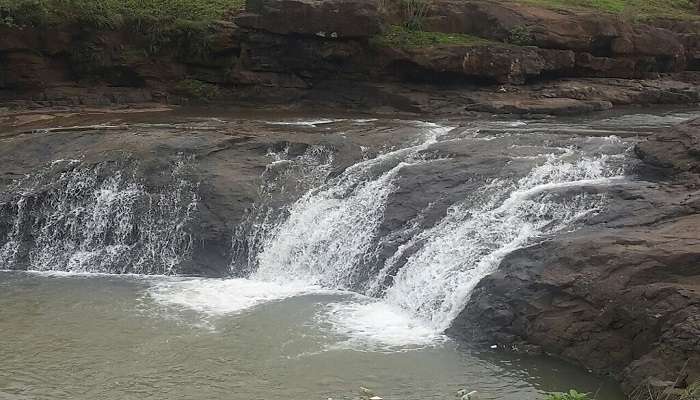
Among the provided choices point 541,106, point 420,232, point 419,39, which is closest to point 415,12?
point 419,39

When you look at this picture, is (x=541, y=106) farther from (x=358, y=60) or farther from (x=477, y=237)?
(x=477, y=237)

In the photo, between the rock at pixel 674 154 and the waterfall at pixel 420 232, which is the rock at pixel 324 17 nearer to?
the waterfall at pixel 420 232

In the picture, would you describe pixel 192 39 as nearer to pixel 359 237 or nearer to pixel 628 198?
pixel 359 237

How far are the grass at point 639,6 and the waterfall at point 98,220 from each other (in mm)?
13848

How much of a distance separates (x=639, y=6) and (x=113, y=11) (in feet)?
54.0

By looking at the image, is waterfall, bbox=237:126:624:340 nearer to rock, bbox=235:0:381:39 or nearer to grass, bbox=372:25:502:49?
rock, bbox=235:0:381:39

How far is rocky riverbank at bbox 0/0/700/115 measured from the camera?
21438 millimetres

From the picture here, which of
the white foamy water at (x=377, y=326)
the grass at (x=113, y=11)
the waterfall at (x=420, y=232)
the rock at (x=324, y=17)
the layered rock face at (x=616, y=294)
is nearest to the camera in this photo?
the layered rock face at (x=616, y=294)

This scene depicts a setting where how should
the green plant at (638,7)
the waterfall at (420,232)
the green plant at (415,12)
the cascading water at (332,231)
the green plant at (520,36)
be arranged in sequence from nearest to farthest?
1. the waterfall at (420,232)
2. the cascading water at (332,231)
3. the green plant at (520,36)
4. the green plant at (415,12)
5. the green plant at (638,7)

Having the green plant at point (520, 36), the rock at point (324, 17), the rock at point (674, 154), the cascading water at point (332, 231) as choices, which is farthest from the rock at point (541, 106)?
the rock at point (674, 154)

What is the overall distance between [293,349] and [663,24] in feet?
65.6

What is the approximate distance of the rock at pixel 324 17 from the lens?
21.2 m

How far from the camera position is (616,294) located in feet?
32.3

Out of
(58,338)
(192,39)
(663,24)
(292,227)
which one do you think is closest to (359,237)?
(292,227)
